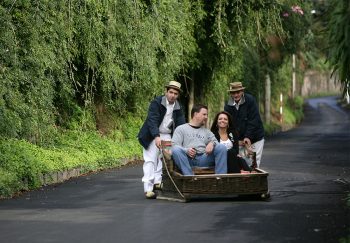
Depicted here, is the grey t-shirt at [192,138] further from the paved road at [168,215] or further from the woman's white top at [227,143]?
the paved road at [168,215]

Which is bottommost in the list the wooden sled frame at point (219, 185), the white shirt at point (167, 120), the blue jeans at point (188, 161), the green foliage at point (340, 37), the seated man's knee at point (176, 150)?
the wooden sled frame at point (219, 185)

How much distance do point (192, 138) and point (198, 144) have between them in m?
0.14

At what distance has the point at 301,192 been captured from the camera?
45.6 feet

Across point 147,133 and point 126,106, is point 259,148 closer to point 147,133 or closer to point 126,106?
point 147,133

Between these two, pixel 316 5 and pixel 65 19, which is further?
pixel 316 5

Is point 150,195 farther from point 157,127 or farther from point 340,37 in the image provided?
point 340,37

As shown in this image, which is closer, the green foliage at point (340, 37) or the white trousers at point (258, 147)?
the green foliage at point (340, 37)

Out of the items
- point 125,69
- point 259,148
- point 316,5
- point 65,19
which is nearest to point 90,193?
point 259,148

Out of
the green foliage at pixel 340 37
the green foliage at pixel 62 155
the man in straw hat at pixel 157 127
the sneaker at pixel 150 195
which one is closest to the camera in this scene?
the green foliage at pixel 340 37

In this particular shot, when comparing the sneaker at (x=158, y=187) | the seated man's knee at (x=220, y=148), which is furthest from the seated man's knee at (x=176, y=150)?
the sneaker at (x=158, y=187)

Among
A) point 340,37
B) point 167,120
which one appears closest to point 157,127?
point 167,120

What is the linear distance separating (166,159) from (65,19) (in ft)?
17.6

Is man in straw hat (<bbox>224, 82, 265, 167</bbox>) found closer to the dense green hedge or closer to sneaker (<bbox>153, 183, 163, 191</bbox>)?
sneaker (<bbox>153, 183, 163, 191</bbox>)

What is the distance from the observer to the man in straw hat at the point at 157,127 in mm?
13453
